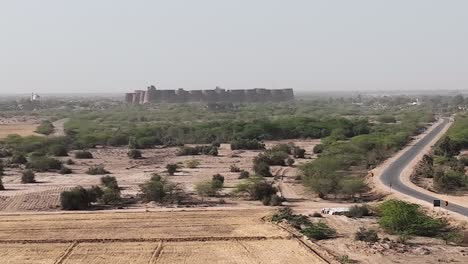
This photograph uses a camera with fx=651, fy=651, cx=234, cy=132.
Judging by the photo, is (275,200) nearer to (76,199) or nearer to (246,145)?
(76,199)

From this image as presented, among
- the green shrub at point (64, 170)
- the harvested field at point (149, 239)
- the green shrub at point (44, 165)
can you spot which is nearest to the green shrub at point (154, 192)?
the harvested field at point (149, 239)

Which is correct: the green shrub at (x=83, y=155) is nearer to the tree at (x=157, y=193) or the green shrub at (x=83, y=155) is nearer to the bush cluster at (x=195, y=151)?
the bush cluster at (x=195, y=151)

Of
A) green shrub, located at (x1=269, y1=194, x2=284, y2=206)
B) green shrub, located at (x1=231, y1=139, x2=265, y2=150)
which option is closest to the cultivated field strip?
green shrub, located at (x1=269, y1=194, x2=284, y2=206)

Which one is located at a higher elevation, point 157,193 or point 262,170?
point 157,193

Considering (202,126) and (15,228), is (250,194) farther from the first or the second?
(202,126)

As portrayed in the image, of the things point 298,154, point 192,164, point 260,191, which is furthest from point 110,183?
point 298,154

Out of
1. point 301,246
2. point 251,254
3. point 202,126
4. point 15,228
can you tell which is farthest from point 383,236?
point 202,126

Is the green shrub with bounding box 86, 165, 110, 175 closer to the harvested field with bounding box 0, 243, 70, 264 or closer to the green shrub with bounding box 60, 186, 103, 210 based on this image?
the green shrub with bounding box 60, 186, 103, 210
